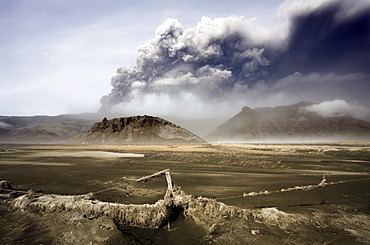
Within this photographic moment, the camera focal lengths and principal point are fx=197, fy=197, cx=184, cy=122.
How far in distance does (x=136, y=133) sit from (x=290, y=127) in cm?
12038

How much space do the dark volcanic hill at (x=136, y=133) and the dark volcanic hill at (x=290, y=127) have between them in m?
70.9

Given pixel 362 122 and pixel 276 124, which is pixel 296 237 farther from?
pixel 362 122

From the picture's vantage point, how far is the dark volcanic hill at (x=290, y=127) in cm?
13800

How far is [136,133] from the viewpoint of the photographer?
105 meters

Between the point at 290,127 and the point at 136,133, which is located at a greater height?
the point at 290,127

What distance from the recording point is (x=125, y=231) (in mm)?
5637

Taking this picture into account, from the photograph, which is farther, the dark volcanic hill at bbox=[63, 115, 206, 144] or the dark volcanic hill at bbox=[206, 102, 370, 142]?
the dark volcanic hill at bbox=[206, 102, 370, 142]

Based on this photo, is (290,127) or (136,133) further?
(290,127)

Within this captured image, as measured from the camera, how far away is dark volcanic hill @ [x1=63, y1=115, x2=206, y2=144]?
100 meters

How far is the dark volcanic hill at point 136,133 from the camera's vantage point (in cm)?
10050

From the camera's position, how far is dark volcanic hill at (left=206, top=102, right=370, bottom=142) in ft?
453

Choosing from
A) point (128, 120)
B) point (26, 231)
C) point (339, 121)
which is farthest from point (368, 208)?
point (339, 121)

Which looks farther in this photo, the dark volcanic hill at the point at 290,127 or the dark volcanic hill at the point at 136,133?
the dark volcanic hill at the point at 290,127

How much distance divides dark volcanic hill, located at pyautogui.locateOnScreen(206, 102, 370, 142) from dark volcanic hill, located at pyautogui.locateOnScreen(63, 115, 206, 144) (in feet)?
233
